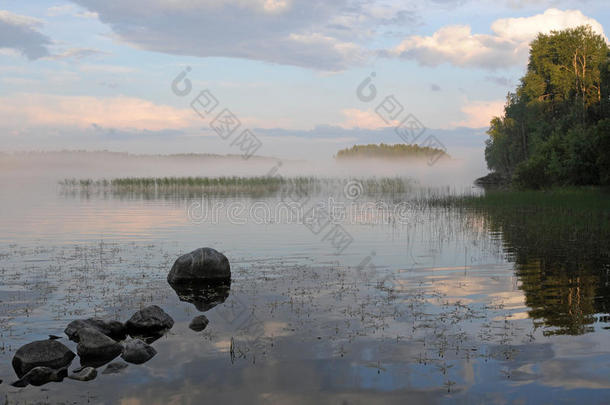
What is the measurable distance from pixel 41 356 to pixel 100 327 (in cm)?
184

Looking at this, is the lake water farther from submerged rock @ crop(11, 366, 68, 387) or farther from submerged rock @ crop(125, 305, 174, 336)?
submerged rock @ crop(125, 305, 174, 336)

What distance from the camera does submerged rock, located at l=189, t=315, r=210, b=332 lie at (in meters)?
12.2

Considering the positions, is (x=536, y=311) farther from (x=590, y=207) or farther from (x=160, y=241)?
(x=590, y=207)

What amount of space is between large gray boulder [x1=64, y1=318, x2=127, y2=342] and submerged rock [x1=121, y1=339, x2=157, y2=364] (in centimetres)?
120

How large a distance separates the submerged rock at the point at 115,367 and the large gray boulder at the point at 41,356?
3.07 ft

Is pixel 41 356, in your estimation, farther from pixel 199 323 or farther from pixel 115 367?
pixel 199 323

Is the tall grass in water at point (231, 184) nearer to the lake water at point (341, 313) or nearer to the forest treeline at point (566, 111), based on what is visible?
the forest treeline at point (566, 111)

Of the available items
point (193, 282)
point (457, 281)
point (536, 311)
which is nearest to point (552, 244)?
point (457, 281)

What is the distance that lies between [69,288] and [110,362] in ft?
21.3

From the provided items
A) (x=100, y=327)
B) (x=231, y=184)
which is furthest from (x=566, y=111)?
(x=100, y=327)

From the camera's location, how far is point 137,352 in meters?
10.5

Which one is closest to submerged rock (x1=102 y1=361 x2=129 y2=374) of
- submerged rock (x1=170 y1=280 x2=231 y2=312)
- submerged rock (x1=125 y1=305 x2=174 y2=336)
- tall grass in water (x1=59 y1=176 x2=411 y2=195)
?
submerged rock (x1=125 y1=305 x2=174 y2=336)

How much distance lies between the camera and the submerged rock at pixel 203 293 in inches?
569

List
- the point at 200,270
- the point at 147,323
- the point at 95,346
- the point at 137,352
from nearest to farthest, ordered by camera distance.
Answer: the point at 137,352
the point at 95,346
the point at 147,323
the point at 200,270
